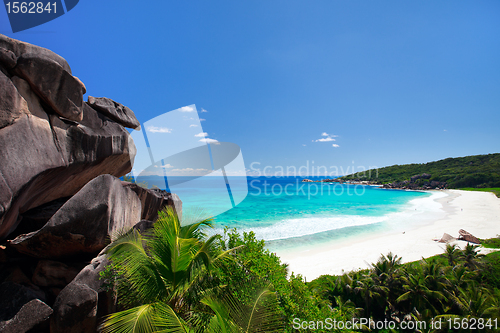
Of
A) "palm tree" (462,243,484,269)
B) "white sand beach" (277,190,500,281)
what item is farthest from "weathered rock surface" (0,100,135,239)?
"palm tree" (462,243,484,269)

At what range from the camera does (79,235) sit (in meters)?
5.90

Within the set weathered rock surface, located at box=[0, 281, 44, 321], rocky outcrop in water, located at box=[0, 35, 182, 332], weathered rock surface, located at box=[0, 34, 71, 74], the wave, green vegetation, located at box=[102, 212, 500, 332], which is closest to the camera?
→ green vegetation, located at box=[102, 212, 500, 332]

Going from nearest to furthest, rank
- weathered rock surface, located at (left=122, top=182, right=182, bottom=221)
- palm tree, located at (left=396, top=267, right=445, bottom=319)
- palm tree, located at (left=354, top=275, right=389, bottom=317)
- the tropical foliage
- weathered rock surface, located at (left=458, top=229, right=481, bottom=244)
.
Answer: weathered rock surface, located at (left=122, top=182, right=182, bottom=221) → the tropical foliage → palm tree, located at (left=396, top=267, right=445, bottom=319) → palm tree, located at (left=354, top=275, right=389, bottom=317) → weathered rock surface, located at (left=458, top=229, right=481, bottom=244)

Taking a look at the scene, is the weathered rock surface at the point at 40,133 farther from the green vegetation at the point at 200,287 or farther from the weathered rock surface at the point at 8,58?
the green vegetation at the point at 200,287

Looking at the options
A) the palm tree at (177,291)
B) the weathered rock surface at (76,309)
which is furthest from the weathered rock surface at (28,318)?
the palm tree at (177,291)

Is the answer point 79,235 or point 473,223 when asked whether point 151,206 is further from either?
point 473,223

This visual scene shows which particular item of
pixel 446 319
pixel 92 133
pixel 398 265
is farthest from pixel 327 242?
pixel 92 133

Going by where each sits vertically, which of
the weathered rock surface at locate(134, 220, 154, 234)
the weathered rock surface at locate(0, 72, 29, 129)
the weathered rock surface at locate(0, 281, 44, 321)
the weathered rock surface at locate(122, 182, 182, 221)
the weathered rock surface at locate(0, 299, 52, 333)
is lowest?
the weathered rock surface at locate(0, 299, 52, 333)

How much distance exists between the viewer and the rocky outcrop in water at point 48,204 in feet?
16.2

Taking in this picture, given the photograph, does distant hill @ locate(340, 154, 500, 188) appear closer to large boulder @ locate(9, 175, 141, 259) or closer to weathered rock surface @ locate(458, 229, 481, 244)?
weathered rock surface @ locate(458, 229, 481, 244)

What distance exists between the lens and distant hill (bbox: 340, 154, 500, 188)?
7631 centimetres

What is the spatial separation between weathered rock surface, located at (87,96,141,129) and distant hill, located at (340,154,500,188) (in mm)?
106661

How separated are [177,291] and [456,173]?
127m

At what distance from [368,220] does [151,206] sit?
36062 mm
